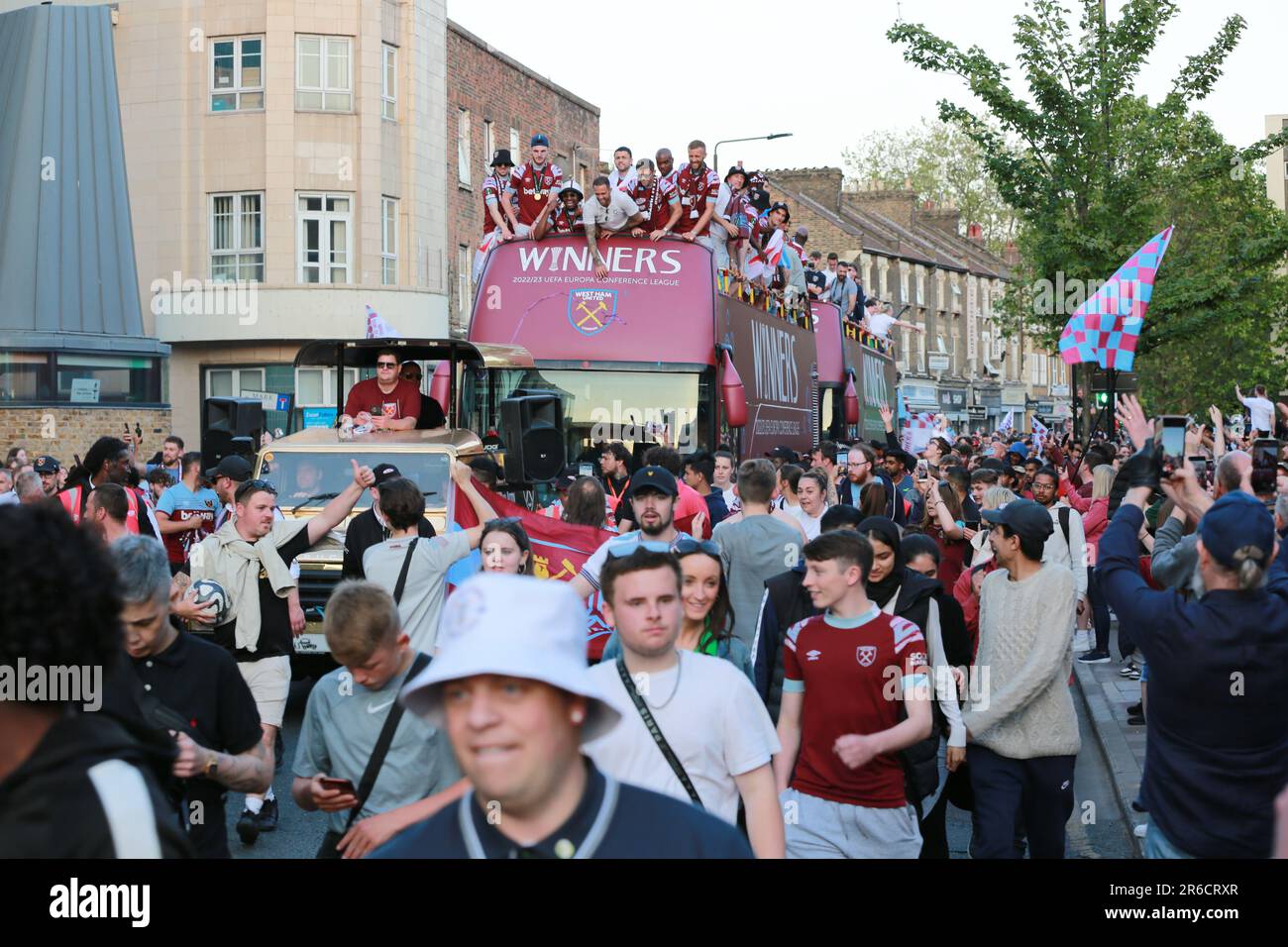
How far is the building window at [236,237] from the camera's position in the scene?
36.1 metres

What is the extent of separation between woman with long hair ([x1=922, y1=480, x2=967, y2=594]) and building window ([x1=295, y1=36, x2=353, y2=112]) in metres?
27.8

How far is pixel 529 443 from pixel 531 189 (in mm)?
6043

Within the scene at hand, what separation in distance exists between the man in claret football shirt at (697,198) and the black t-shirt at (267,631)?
8784 millimetres

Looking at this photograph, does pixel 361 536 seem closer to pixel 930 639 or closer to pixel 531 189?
pixel 930 639

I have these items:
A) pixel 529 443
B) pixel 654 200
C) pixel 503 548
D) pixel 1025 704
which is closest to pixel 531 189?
pixel 654 200

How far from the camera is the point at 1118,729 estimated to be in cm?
1093

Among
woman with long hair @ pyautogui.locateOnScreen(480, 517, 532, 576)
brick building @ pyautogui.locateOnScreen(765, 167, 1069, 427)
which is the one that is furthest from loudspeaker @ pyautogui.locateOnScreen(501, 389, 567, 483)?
brick building @ pyautogui.locateOnScreen(765, 167, 1069, 427)

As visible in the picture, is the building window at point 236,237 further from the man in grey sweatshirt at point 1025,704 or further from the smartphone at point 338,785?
the smartphone at point 338,785

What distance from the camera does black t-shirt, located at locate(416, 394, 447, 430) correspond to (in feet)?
41.3

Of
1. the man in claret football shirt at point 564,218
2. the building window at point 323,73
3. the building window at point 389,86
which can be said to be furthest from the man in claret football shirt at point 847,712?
the building window at point 389,86

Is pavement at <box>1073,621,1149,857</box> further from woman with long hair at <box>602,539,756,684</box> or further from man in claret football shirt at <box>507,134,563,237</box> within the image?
man in claret football shirt at <box>507,134,563,237</box>

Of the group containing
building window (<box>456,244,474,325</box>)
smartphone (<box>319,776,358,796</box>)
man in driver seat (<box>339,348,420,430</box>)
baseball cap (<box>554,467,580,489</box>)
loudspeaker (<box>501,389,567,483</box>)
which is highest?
building window (<box>456,244,474,325</box>)

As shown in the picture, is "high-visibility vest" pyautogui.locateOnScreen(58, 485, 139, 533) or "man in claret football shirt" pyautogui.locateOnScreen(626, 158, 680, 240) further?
"man in claret football shirt" pyautogui.locateOnScreen(626, 158, 680, 240)
